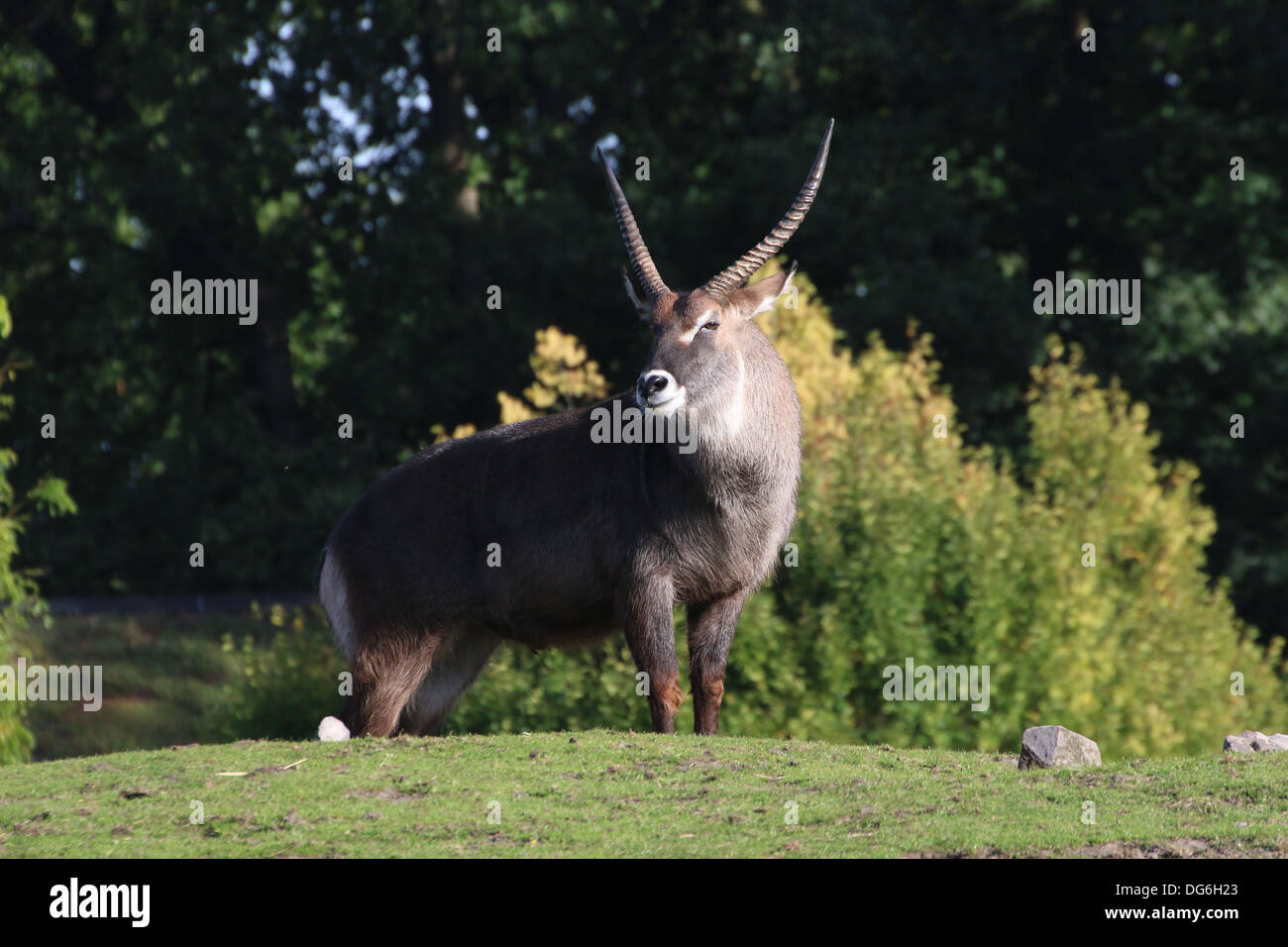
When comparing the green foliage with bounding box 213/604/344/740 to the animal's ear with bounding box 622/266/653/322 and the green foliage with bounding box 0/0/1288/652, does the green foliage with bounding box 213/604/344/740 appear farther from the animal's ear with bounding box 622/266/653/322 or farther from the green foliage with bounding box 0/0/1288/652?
the green foliage with bounding box 0/0/1288/652

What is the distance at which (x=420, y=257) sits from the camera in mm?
24156

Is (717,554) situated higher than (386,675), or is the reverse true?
(717,554)

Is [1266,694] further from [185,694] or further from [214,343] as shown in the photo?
[214,343]

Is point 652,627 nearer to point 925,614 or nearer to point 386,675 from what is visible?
point 386,675

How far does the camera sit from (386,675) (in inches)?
360

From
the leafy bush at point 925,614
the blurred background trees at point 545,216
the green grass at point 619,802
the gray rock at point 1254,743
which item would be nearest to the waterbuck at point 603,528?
the green grass at point 619,802

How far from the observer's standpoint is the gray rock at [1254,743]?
28.8ft

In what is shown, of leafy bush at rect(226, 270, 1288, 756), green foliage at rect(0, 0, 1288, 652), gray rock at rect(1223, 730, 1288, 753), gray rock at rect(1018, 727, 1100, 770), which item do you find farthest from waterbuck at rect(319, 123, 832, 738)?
green foliage at rect(0, 0, 1288, 652)

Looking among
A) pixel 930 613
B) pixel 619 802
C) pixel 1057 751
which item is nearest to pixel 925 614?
pixel 930 613

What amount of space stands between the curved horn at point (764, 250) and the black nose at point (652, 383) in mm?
785

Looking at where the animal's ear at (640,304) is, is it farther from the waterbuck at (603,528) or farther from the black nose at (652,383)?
the black nose at (652,383)

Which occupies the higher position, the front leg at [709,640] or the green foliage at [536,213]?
the green foliage at [536,213]

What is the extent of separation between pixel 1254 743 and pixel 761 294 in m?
3.78
